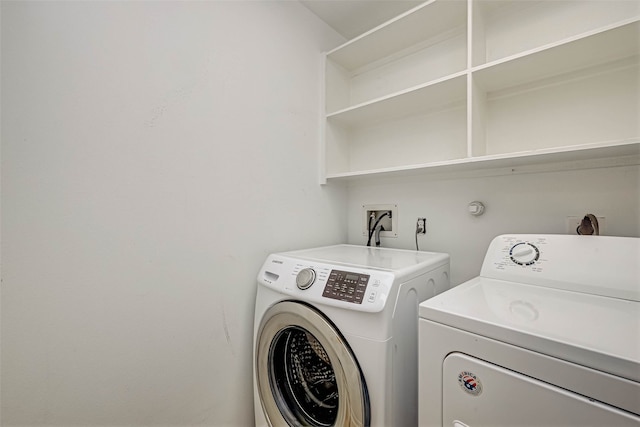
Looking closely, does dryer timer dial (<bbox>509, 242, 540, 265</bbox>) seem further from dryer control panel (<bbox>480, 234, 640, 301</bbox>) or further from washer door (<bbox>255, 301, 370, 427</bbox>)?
washer door (<bbox>255, 301, 370, 427</bbox>)

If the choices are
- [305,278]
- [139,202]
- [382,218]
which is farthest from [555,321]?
[139,202]

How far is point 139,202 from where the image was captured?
102 cm

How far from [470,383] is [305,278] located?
615mm

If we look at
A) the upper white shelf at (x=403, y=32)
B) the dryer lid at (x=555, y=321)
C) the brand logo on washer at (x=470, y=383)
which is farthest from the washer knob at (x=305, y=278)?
the upper white shelf at (x=403, y=32)

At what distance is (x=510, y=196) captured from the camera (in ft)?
4.26

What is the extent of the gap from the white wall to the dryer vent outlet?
3cm

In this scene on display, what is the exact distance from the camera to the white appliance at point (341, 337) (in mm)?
886

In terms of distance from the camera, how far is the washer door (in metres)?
1.09

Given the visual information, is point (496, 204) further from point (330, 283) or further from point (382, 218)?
point (330, 283)

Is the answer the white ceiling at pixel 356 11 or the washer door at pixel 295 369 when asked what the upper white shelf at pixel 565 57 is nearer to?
the white ceiling at pixel 356 11

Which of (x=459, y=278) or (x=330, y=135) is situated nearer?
(x=459, y=278)

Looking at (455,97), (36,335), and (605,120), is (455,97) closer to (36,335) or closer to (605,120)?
(605,120)

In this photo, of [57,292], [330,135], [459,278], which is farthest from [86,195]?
[459,278]

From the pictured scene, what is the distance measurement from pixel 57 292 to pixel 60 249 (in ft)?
0.44
